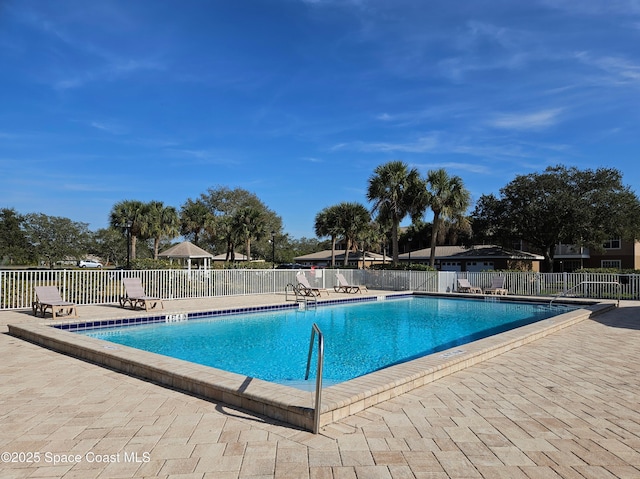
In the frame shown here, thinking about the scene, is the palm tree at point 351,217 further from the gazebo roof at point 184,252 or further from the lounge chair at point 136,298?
the lounge chair at point 136,298

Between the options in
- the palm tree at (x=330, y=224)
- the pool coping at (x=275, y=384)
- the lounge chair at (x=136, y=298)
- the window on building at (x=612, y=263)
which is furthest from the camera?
the window on building at (x=612, y=263)

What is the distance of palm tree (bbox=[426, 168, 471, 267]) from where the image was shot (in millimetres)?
26000

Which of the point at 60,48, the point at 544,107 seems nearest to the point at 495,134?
the point at 544,107

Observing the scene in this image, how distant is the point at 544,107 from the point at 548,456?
17.7m

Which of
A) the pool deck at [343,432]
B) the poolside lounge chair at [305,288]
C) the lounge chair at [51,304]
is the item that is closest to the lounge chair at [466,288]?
the poolside lounge chair at [305,288]

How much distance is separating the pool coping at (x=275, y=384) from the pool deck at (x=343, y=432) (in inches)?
4.4

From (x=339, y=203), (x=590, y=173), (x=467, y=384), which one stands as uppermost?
(x=590, y=173)

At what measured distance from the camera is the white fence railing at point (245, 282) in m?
12.1

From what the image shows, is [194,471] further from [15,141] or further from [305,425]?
[15,141]

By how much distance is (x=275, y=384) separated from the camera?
14.7 ft

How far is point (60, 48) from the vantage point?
1305 centimetres

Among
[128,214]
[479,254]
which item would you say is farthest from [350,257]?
[128,214]

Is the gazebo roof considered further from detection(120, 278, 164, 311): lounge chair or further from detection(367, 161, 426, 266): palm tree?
detection(367, 161, 426, 266): palm tree

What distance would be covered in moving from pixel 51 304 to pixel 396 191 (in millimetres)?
20347
